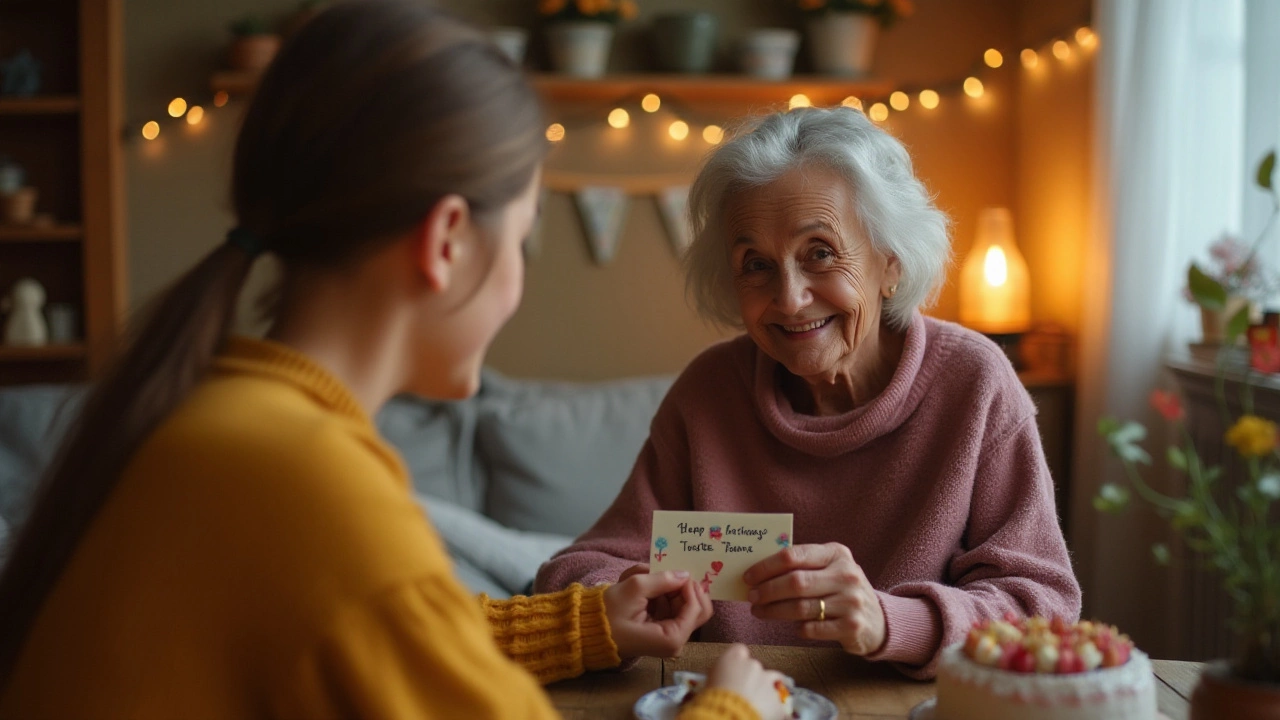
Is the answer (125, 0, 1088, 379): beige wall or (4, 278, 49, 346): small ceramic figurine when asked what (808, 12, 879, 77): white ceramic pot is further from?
(4, 278, 49, 346): small ceramic figurine

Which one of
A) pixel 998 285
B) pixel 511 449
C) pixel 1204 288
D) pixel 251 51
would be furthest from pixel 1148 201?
pixel 251 51

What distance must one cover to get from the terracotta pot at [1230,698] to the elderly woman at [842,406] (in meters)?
0.52

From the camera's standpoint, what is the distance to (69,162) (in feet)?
13.3

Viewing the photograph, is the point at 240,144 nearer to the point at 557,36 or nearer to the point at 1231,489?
the point at 1231,489

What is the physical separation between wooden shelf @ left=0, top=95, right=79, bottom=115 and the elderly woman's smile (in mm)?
2864

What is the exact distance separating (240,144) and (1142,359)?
8.94 feet

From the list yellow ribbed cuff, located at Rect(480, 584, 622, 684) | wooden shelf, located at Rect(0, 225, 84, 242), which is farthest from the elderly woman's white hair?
wooden shelf, located at Rect(0, 225, 84, 242)

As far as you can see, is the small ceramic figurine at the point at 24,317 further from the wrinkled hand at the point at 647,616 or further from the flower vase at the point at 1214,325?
Result: the flower vase at the point at 1214,325

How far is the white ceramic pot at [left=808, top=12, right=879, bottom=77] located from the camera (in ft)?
12.9

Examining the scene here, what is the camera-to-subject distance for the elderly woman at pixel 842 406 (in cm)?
171

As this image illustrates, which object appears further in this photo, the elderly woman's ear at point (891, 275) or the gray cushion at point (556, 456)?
the gray cushion at point (556, 456)

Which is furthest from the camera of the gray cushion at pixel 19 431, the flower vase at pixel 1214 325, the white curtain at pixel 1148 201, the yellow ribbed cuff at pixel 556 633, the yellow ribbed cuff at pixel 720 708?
the gray cushion at pixel 19 431

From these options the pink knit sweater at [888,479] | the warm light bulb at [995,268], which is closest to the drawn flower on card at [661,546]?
the pink knit sweater at [888,479]

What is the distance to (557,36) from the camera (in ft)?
12.8
